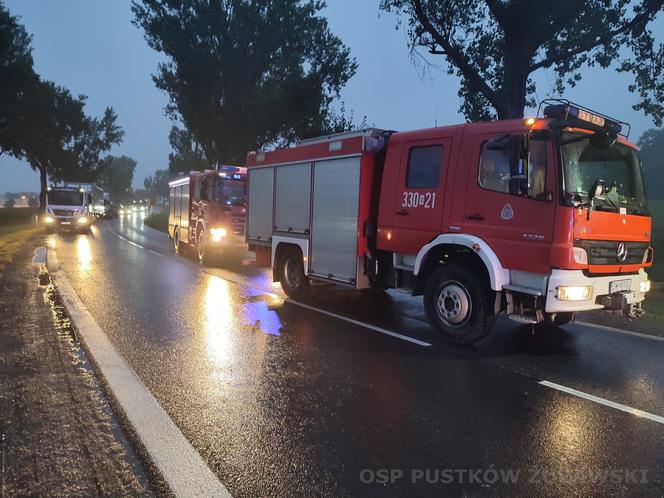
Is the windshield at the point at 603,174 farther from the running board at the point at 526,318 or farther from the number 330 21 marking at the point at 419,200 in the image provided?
the number 330 21 marking at the point at 419,200

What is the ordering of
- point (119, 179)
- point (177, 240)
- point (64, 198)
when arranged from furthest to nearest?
point (119, 179)
point (64, 198)
point (177, 240)

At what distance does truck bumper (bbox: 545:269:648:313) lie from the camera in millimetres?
5211

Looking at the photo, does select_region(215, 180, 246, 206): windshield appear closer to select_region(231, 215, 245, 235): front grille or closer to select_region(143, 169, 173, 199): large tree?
select_region(231, 215, 245, 235): front grille

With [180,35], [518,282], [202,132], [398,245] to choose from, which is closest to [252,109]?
[202,132]

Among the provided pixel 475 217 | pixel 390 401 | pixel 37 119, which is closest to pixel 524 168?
pixel 475 217

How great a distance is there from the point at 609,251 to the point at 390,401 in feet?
10.6

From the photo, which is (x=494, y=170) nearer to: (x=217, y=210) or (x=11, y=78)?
(x=217, y=210)

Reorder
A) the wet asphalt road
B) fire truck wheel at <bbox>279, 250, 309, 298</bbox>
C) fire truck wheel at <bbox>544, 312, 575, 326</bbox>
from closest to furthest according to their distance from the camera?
the wet asphalt road → fire truck wheel at <bbox>544, 312, 575, 326</bbox> → fire truck wheel at <bbox>279, 250, 309, 298</bbox>

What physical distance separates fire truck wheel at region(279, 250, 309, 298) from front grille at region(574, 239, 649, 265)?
470cm

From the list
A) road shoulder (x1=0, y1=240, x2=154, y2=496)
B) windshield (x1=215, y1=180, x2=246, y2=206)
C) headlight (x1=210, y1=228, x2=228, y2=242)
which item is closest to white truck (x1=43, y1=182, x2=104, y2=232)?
windshield (x1=215, y1=180, x2=246, y2=206)

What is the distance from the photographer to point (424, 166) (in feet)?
21.8

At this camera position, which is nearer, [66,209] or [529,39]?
[529,39]

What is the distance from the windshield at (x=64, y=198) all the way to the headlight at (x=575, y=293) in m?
26.5

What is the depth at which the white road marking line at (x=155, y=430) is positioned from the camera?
2.91m
